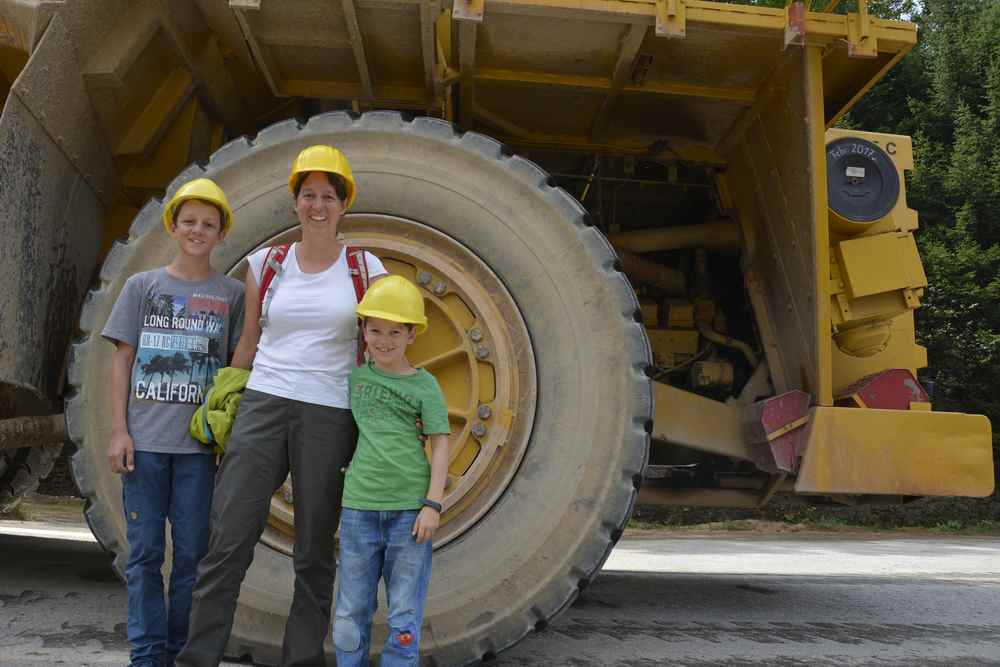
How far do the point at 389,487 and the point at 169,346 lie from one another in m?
0.77

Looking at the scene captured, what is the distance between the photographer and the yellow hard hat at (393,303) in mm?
2240

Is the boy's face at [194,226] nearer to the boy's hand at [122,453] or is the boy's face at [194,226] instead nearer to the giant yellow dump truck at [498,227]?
the giant yellow dump truck at [498,227]

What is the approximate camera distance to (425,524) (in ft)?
7.23

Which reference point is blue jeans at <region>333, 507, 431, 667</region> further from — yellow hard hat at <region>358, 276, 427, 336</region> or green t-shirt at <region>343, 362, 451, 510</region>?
yellow hard hat at <region>358, 276, 427, 336</region>

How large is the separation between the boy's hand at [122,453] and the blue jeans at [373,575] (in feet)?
2.04

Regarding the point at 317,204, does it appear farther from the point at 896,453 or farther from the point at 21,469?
the point at 21,469

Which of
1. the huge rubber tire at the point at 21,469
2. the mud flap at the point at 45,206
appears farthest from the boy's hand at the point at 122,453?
the huge rubber tire at the point at 21,469

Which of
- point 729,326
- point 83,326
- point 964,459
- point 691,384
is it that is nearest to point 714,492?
point 691,384

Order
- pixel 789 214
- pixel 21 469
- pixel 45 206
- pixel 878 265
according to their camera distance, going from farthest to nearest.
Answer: pixel 21 469 → pixel 878 265 → pixel 789 214 → pixel 45 206

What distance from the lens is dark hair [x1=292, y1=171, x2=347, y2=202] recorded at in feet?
8.06

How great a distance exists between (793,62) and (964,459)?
1.48 metres

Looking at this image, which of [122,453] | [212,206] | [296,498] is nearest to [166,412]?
[122,453]

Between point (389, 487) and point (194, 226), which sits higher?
point (194, 226)

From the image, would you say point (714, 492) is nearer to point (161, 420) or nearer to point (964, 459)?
point (964, 459)
